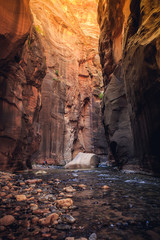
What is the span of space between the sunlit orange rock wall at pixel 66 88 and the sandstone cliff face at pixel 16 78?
36.0ft

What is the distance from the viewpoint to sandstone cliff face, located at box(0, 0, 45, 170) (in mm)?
7250

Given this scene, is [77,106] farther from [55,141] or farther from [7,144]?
[7,144]

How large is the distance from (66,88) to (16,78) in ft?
69.9

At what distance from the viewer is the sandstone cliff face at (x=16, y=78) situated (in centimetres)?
725

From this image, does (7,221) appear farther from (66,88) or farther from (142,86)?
(66,88)

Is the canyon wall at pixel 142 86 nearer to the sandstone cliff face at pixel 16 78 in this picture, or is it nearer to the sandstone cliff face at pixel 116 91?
the sandstone cliff face at pixel 116 91

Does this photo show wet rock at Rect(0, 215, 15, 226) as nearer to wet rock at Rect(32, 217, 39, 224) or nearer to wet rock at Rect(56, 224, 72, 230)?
wet rock at Rect(32, 217, 39, 224)

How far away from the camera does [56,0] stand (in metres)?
37.8

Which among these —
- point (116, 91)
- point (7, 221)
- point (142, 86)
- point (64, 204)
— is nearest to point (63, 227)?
point (7, 221)

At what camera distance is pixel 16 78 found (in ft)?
36.2

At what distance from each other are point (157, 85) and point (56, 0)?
143 ft

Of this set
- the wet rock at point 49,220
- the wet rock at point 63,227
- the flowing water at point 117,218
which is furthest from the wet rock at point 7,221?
the flowing water at point 117,218

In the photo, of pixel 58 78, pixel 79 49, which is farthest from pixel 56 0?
pixel 58 78

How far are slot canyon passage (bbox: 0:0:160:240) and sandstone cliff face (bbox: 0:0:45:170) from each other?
6 cm
